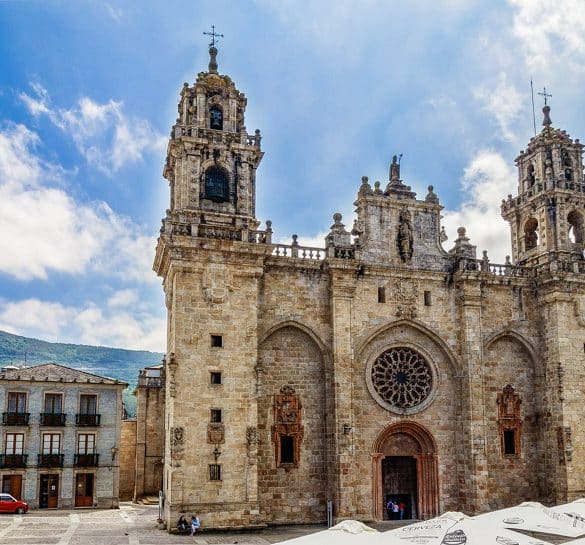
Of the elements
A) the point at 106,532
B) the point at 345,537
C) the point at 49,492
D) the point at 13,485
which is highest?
the point at 345,537

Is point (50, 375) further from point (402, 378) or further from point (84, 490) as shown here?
point (402, 378)

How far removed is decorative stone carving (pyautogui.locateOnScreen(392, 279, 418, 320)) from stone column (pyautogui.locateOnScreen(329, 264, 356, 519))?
2.49m

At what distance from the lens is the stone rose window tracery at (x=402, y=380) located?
33.5m

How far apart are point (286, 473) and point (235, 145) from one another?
51.0ft

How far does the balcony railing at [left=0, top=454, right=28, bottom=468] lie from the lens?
3897 cm

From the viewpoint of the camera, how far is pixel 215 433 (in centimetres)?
2936

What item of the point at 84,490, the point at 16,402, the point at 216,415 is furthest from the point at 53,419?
the point at 216,415

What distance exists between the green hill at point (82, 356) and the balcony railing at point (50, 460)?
94.6 metres

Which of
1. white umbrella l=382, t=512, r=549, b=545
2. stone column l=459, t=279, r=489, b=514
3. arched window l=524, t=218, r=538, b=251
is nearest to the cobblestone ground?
stone column l=459, t=279, r=489, b=514

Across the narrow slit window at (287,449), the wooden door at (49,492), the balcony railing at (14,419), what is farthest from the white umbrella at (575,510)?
the balcony railing at (14,419)

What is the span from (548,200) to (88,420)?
29.4 metres

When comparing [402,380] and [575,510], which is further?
[402,380]

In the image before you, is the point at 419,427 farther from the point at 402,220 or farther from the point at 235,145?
the point at 235,145

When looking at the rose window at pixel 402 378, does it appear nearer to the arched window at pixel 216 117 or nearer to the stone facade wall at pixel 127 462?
the arched window at pixel 216 117
